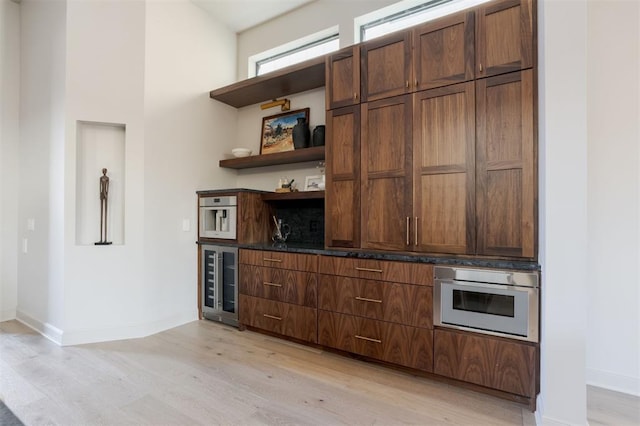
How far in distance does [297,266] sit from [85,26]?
2947 mm

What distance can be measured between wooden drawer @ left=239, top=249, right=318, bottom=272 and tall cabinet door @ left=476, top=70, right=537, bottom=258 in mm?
1360

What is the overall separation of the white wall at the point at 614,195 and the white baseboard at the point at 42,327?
441 cm

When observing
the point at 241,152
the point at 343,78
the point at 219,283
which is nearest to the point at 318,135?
the point at 343,78

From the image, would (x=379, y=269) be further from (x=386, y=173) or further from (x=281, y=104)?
(x=281, y=104)

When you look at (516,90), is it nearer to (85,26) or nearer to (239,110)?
(239,110)

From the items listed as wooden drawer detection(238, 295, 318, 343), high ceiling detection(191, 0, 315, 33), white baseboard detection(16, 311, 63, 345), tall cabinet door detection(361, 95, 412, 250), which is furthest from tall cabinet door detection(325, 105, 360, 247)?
white baseboard detection(16, 311, 63, 345)

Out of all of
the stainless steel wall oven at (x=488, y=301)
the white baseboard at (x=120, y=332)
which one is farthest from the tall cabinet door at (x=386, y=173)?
the white baseboard at (x=120, y=332)

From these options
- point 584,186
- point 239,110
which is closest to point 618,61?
point 584,186

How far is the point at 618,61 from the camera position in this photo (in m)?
2.19

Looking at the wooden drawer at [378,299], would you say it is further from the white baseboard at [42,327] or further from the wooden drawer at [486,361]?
the white baseboard at [42,327]

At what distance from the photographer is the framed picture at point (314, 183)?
11.2 ft

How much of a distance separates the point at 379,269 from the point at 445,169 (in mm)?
893

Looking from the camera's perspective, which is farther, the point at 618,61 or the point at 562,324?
the point at 618,61

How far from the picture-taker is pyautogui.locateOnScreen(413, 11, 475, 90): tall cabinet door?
7.21ft
